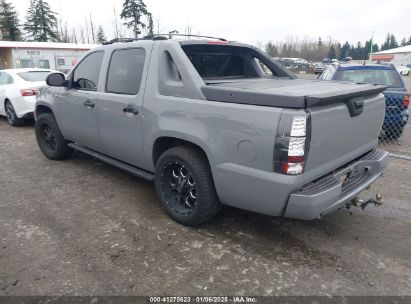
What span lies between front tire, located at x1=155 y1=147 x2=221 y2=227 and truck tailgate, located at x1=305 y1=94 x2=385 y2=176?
985 millimetres

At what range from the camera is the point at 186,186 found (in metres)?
3.46

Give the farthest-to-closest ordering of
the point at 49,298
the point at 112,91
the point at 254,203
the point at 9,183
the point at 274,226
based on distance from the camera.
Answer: the point at 9,183 → the point at 112,91 → the point at 274,226 → the point at 254,203 → the point at 49,298

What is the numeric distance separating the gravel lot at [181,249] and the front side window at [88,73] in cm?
144

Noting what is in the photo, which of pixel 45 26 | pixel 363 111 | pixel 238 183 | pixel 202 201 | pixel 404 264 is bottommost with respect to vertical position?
pixel 404 264

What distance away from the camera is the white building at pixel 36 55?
27042 millimetres

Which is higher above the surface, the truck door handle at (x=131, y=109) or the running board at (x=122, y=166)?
the truck door handle at (x=131, y=109)

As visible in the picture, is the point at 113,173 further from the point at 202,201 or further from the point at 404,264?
the point at 404,264

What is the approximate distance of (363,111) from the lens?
10.3ft

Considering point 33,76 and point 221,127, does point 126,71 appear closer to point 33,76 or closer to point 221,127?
point 221,127

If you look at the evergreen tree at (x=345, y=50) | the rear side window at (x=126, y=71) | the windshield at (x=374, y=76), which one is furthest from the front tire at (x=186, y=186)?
the evergreen tree at (x=345, y=50)

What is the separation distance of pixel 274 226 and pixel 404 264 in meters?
1.21

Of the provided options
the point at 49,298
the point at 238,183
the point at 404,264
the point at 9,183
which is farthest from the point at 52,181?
the point at 404,264

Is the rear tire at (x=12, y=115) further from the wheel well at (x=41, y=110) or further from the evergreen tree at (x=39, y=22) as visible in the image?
the evergreen tree at (x=39, y=22)

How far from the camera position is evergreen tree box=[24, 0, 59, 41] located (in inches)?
1919
